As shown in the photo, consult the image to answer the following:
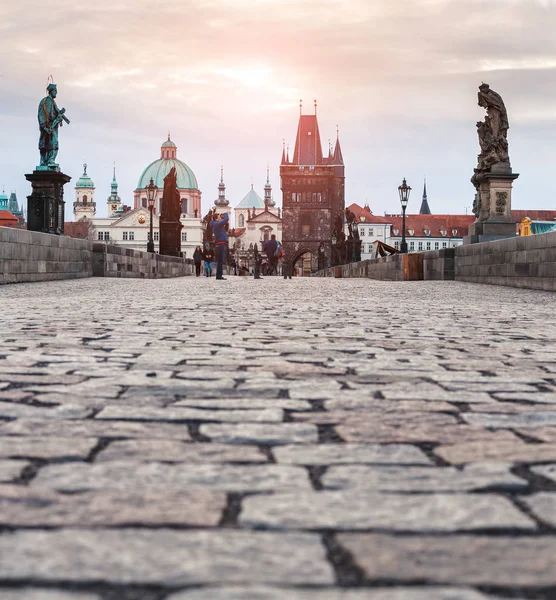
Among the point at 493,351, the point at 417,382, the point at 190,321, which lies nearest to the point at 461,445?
the point at 417,382

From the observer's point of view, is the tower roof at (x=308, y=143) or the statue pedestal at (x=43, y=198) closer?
the statue pedestal at (x=43, y=198)

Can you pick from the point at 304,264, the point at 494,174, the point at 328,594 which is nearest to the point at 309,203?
the point at 304,264

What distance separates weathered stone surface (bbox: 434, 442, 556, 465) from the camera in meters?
2.46

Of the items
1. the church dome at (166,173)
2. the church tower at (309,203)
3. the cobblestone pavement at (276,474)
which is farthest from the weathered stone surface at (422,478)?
the church dome at (166,173)

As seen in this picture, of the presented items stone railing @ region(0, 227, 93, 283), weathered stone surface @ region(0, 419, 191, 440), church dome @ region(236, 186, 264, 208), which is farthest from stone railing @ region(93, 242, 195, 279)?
church dome @ region(236, 186, 264, 208)

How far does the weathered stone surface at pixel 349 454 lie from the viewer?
2406 millimetres

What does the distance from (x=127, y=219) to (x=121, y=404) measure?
12517 centimetres

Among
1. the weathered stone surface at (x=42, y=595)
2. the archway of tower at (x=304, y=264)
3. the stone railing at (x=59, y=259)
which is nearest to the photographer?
the weathered stone surface at (x=42, y=595)

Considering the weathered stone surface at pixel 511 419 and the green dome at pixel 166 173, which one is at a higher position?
the green dome at pixel 166 173

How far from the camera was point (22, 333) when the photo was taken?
634cm

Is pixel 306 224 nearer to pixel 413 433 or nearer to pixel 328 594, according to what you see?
pixel 413 433

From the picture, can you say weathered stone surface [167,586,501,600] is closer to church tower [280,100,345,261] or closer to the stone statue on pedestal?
the stone statue on pedestal

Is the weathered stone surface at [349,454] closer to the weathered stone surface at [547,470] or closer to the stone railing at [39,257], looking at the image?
the weathered stone surface at [547,470]

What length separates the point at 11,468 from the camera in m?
2.28
